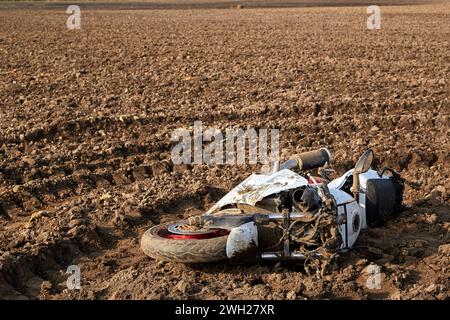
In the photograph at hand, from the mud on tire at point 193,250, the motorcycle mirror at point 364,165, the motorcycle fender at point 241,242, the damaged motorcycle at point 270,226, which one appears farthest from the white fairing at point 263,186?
the motorcycle mirror at point 364,165

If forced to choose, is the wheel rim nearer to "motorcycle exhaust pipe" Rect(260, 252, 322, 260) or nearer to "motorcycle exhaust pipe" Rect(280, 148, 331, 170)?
"motorcycle exhaust pipe" Rect(260, 252, 322, 260)

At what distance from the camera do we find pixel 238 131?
1125 cm

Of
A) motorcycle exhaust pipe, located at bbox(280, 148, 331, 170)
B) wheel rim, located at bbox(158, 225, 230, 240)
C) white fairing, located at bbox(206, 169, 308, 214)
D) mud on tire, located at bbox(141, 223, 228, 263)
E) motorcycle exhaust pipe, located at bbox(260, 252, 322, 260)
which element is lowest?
motorcycle exhaust pipe, located at bbox(260, 252, 322, 260)

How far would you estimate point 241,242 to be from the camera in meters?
6.35

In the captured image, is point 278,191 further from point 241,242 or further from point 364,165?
point 364,165

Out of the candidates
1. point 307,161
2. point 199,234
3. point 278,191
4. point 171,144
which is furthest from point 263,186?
point 171,144

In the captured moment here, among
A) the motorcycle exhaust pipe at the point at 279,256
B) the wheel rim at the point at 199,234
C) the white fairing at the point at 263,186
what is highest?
the white fairing at the point at 263,186

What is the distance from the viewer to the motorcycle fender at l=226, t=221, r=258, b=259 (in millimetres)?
6332

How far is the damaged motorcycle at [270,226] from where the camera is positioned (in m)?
6.37

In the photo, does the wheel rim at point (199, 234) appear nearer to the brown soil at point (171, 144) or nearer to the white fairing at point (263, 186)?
the brown soil at point (171, 144)

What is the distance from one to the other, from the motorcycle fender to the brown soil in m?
0.23

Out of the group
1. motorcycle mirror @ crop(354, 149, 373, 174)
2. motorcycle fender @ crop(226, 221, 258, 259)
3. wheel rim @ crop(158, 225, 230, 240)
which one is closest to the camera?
motorcycle fender @ crop(226, 221, 258, 259)

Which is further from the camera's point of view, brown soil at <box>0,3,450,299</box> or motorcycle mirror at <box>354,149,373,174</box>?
motorcycle mirror at <box>354,149,373,174</box>

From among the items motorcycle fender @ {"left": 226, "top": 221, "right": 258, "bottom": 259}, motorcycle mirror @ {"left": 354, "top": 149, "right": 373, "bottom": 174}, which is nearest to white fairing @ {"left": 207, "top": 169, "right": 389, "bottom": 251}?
motorcycle fender @ {"left": 226, "top": 221, "right": 258, "bottom": 259}
